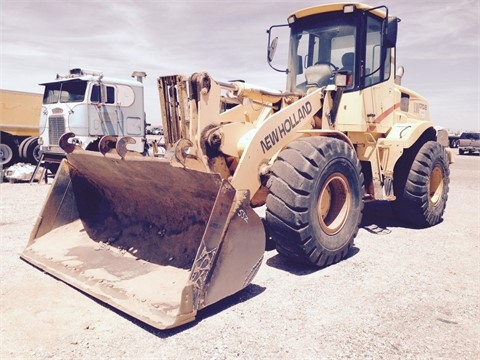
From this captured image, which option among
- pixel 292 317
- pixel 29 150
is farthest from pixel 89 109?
pixel 292 317

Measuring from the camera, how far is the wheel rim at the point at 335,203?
481cm

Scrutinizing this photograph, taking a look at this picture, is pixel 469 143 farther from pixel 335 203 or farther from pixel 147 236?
pixel 147 236

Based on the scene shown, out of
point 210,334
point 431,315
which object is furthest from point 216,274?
point 431,315

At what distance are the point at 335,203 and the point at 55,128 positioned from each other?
897 centimetres

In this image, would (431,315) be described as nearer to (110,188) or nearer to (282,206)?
(282,206)

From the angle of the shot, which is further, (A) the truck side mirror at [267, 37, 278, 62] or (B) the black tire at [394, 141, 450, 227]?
(B) the black tire at [394, 141, 450, 227]

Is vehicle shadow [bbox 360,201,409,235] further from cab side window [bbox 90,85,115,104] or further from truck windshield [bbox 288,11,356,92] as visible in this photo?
cab side window [bbox 90,85,115,104]

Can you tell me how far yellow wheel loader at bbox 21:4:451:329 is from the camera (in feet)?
11.6

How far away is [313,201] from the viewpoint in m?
4.28

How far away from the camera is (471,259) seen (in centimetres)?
525

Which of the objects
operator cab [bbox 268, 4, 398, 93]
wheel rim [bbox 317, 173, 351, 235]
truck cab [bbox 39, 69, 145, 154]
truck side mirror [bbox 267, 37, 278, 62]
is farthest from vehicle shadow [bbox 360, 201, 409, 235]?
truck cab [bbox 39, 69, 145, 154]

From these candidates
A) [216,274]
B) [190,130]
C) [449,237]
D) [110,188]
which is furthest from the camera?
[449,237]

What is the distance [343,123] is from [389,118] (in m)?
1.12

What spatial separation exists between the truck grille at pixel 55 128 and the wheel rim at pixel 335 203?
28.1 feet
